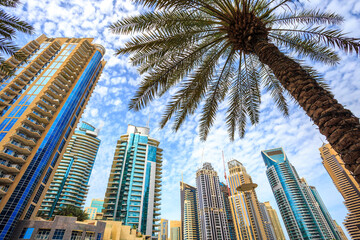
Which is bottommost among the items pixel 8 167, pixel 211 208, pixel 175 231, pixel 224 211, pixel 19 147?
pixel 8 167

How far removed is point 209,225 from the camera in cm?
11338

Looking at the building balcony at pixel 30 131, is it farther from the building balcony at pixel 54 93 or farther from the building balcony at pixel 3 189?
the building balcony at pixel 3 189

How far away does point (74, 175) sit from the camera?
7888cm

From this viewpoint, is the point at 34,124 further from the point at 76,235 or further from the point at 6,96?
the point at 76,235

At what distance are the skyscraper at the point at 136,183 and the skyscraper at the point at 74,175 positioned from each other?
2064 cm

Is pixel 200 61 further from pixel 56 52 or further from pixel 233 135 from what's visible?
pixel 56 52

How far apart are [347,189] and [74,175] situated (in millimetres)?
176833

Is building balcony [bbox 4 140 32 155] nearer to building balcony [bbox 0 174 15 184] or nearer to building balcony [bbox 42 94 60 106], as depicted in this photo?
Answer: building balcony [bbox 0 174 15 184]

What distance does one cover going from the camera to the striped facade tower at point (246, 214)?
107 meters

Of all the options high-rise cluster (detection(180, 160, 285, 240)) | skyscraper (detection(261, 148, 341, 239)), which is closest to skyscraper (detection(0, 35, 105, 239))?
high-rise cluster (detection(180, 160, 285, 240))

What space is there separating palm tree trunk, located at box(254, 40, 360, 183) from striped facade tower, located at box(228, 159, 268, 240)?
122m

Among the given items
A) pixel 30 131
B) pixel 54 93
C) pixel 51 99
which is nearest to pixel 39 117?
pixel 30 131

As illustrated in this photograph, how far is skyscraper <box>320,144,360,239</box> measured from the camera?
118 metres

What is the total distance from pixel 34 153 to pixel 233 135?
141 feet
